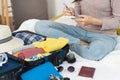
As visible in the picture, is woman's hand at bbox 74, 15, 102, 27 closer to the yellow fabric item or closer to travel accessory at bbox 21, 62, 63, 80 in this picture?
the yellow fabric item

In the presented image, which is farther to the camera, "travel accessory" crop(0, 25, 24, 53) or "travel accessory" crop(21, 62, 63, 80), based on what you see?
"travel accessory" crop(0, 25, 24, 53)

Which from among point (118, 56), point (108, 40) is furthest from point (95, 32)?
point (118, 56)

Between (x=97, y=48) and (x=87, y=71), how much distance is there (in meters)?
0.20

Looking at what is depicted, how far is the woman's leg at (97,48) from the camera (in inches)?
46.3

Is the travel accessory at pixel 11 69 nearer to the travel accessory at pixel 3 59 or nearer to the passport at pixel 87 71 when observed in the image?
the travel accessory at pixel 3 59

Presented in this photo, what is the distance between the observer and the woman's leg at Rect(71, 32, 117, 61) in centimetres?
117

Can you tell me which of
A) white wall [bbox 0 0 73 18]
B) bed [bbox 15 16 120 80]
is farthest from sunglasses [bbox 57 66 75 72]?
white wall [bbox 0 0 73 18]

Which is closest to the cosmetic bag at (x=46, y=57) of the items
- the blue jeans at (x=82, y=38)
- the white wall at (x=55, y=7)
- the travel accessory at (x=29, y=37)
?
the travel accessory at (x=29, y=37)

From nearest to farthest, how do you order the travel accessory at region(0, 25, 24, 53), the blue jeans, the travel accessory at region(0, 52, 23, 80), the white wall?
the travel accessory at region(0, 52, 23, 80) < the travel accessory at region(0, 25, 24, 53) < the blue jeans < the white wall

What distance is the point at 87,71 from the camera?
104 cm

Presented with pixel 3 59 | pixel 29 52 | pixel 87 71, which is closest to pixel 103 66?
pixel 87 71

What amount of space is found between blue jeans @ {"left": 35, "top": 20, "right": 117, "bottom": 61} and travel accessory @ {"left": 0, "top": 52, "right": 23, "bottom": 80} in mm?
408

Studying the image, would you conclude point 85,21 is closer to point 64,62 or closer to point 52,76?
point 64,62

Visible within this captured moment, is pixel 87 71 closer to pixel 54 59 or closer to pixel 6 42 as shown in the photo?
pixel 54 59
